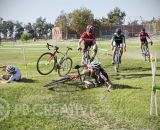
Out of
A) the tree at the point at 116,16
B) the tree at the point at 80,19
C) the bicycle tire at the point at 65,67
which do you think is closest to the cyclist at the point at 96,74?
the bicycle tire at the point at 65,67

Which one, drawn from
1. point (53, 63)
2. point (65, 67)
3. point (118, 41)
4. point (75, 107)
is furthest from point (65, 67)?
point (75, 107)

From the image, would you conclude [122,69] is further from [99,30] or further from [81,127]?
[99,30]

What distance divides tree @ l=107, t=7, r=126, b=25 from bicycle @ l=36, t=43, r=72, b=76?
10108 cm

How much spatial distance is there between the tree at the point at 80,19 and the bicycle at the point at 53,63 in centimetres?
7361

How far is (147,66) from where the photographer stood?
20656mm

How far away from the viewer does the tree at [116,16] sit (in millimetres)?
116250

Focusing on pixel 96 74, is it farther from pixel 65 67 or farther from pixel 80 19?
pixel 80 19

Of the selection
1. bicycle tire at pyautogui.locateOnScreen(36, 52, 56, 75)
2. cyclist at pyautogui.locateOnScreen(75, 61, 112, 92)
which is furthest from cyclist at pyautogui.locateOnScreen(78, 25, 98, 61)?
cyclist at pyautogui.locateOnScreen(75, 61, 112, 92)

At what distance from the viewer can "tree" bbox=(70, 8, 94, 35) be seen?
90125 millimetres

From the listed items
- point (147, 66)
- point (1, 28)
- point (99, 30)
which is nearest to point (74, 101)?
point (147, 66)

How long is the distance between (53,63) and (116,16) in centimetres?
10377

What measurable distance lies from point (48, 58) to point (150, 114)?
20.5 feet

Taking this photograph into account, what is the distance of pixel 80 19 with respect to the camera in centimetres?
9094

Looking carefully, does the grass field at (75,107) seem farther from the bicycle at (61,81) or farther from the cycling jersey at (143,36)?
the cycling jersey at (143,36)
